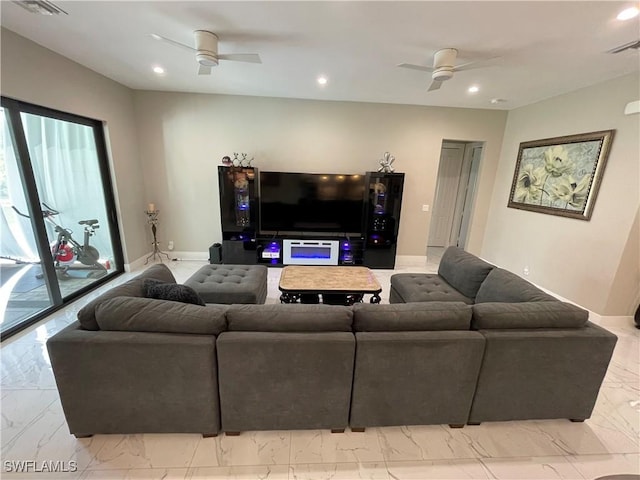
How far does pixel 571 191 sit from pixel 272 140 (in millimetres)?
4249

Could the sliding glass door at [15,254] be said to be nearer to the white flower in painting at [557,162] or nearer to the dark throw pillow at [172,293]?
the dark throw pillow at [172,293]

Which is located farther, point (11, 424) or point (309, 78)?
point (309, 78)

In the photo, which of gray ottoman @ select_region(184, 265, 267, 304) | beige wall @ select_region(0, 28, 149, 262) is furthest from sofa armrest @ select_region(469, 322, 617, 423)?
beige wall @ select_region(0, 28, 149, 262)

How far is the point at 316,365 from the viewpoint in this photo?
1.51 metres

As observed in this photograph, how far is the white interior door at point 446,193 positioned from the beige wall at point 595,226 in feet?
4.63

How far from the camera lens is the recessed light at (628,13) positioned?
186 cm

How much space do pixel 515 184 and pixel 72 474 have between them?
577cm

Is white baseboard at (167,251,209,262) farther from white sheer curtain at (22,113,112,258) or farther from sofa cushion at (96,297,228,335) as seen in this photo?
sofa cushion at (96,297,228,335)

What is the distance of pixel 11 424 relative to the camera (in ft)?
5.56

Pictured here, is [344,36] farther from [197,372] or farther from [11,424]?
[11,424]

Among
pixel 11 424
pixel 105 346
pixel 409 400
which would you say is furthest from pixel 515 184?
pixel 11 424

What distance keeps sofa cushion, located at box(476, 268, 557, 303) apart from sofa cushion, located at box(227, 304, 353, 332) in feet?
4.65

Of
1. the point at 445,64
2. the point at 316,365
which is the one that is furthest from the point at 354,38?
the point at 316,365

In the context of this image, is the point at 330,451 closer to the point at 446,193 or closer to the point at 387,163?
the point at 387,163
